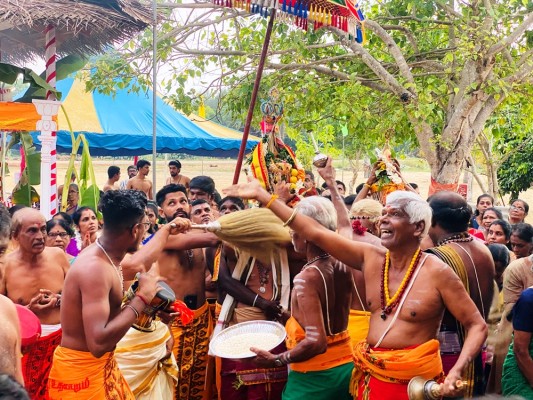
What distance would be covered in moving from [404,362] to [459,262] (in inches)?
40.6

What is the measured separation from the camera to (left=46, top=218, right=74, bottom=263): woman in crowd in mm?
6750

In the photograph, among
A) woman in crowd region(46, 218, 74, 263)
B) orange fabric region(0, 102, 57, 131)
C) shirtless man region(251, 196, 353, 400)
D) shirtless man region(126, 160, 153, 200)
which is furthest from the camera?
shirtless man region(126, 160, 153, 200)

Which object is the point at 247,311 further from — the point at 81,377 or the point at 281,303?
the point at 81,377

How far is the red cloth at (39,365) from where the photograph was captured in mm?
5395

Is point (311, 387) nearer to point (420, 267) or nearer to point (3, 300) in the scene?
point (420, 267)

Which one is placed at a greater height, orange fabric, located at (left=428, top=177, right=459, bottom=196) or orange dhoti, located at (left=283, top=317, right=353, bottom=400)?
orange fabric, located at (left=428, top=177, right=459, bottom=196)

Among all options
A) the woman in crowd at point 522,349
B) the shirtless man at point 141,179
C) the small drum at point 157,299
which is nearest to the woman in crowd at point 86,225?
the small drum at point 157,299

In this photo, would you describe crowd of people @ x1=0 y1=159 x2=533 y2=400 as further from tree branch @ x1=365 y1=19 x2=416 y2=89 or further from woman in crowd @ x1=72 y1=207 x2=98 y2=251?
tree branch @ x1=365 y1=19 x2=416 y2=89

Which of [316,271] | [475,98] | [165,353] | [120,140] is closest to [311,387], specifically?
[316,271]

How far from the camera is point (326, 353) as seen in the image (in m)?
4.75

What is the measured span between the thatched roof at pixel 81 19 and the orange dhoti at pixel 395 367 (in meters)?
6.30

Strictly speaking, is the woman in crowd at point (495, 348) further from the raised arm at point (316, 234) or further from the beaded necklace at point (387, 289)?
the raised arm at point (316, 234)

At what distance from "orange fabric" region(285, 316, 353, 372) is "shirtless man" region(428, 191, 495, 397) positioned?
0.61 meters

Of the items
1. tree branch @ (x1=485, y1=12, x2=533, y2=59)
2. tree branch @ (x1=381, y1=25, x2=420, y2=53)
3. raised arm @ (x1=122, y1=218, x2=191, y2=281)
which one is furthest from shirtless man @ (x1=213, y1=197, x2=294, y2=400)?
tree branch @ (x1=381, y1=25, x2=420, y2=53)
